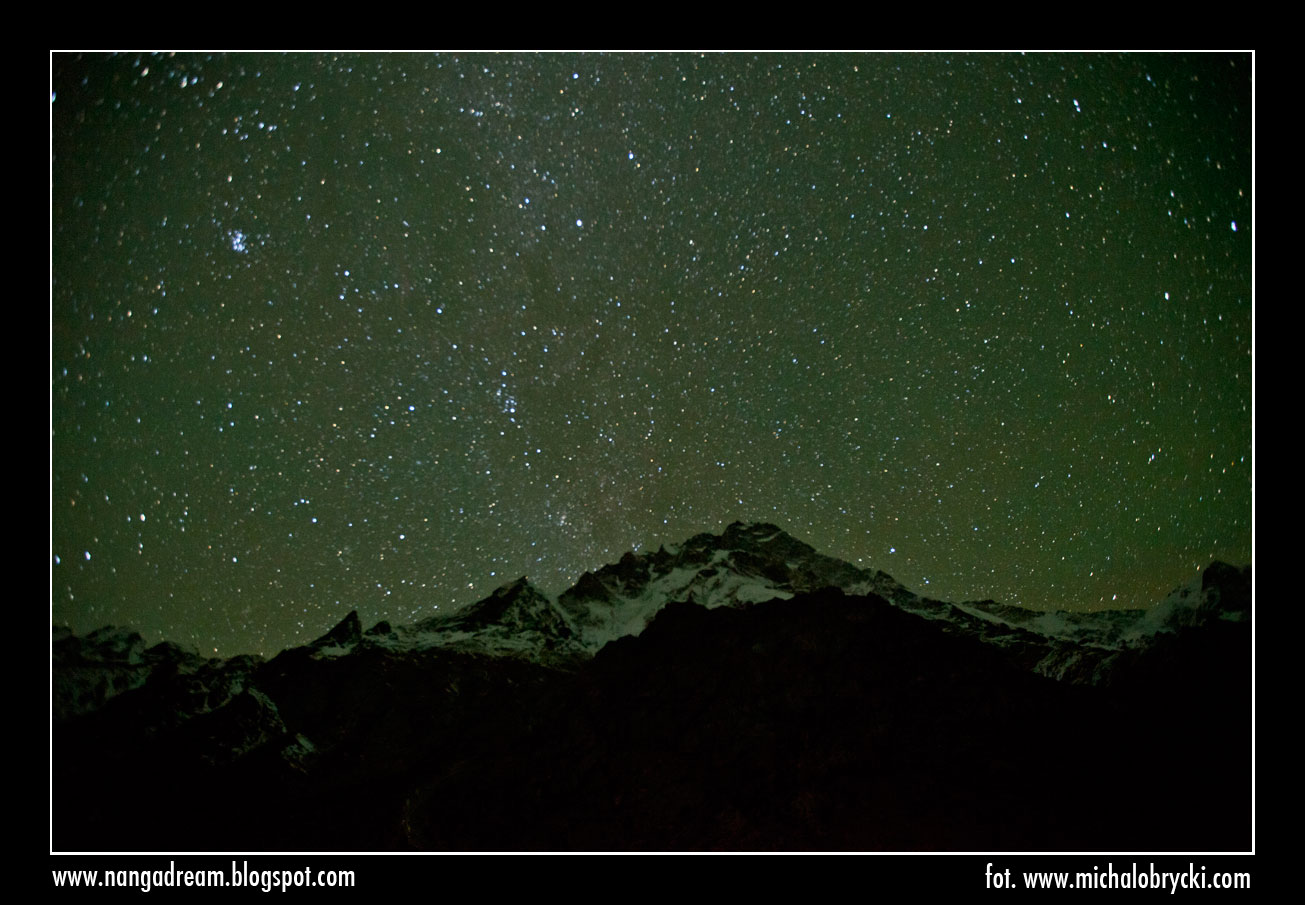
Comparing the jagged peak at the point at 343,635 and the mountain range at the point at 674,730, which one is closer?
the mountain range at the point at 674,730

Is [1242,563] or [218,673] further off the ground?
[1242,563]

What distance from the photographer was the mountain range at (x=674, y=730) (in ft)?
16.6

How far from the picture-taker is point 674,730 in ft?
23.0

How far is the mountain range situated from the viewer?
505cm

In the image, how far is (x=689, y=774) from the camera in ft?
21.0

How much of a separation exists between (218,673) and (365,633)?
218cm

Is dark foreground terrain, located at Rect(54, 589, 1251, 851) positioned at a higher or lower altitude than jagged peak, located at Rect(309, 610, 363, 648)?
lower

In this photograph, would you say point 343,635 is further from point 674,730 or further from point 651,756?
point 674,730

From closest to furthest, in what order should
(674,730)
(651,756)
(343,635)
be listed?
(343,635)
(651,756)
(674,730)

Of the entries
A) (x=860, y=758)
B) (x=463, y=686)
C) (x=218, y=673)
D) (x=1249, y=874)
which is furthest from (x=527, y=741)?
(x=1249, y=874)

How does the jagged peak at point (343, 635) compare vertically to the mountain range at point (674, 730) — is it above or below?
above

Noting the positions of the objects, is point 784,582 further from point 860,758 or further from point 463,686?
point 463,686

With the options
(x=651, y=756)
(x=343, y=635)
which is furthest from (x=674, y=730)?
(x=343, y=635)

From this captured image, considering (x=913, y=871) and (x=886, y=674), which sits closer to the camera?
(x=913, y=871)
